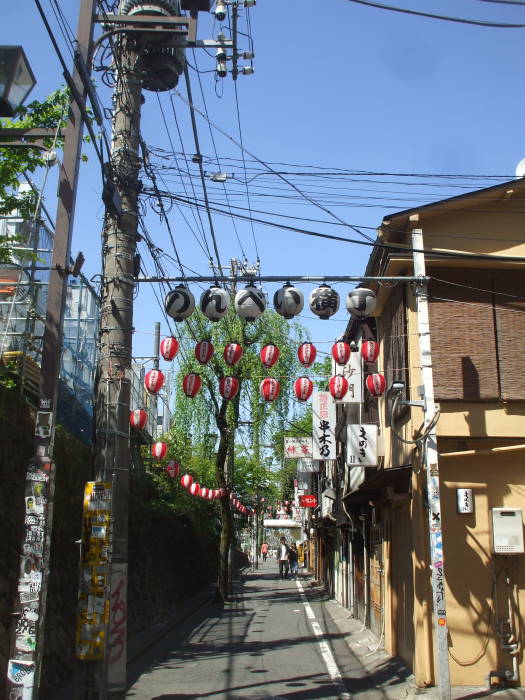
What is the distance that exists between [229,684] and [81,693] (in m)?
4.27

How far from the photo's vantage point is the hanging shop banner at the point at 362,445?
14.8 meters

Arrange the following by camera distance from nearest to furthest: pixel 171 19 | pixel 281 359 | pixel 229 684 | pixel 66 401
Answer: pixel 171 19, pixel 229 684, pixel 66 401, pixel 281 359

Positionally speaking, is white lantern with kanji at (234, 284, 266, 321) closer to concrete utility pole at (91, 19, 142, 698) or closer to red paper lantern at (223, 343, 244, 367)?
red paper lantern at (223, 343, 244, 367)

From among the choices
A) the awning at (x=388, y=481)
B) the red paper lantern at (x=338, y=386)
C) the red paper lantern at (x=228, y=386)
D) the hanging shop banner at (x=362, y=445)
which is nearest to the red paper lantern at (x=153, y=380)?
the red paper lantern at (x=228, y=386)

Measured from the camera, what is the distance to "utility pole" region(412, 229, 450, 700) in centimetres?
A: 989

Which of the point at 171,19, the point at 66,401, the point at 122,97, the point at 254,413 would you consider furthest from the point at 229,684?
the point at 254,413

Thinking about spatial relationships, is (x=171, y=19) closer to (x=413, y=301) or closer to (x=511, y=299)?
(x=413, y=301)

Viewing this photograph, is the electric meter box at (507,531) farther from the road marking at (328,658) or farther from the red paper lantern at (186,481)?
the red paper lantern at (186,481)

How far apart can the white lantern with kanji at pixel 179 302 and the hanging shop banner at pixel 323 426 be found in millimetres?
10228

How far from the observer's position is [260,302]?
39.0 feet

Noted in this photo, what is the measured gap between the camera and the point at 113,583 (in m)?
8.58

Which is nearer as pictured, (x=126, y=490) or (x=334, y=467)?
(x=126, y=490)

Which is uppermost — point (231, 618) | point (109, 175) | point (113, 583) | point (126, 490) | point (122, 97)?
point (122, 97)

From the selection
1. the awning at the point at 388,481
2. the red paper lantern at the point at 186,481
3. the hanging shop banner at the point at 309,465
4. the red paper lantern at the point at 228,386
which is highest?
the red paper lantern at the point at 228,386
